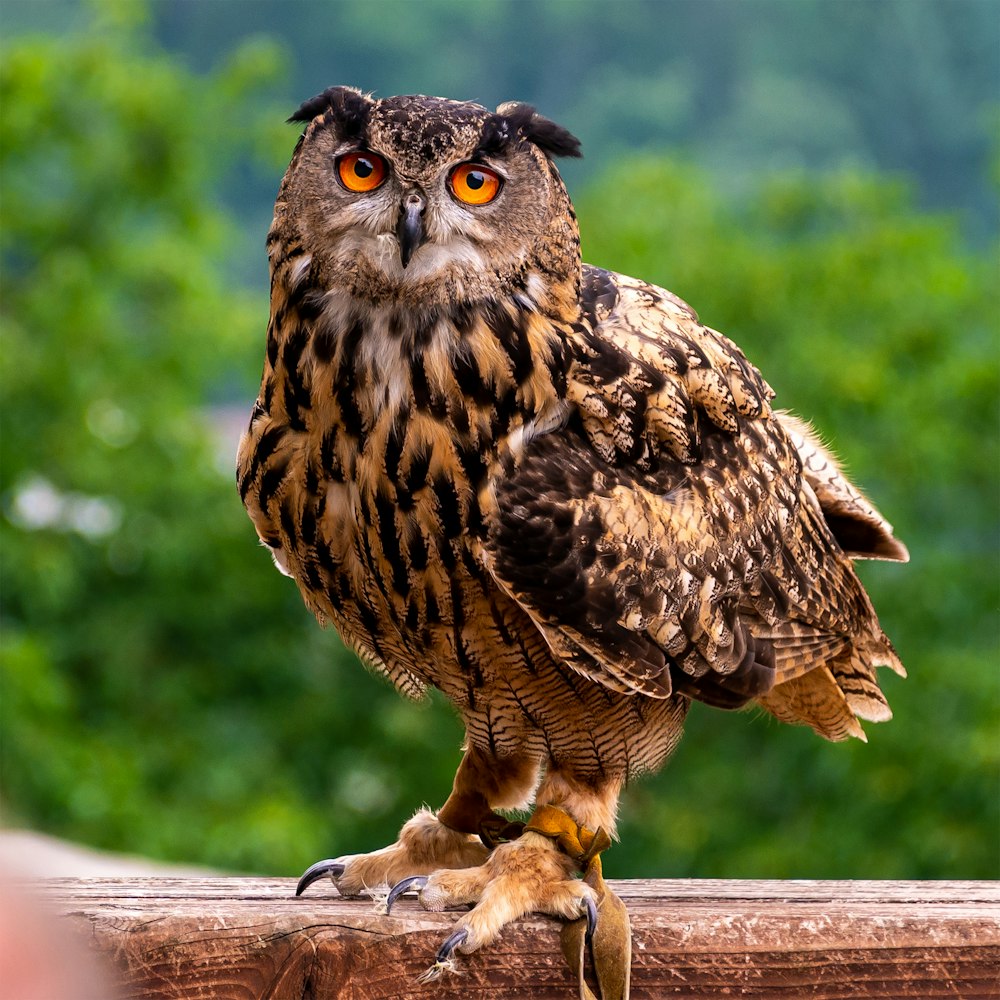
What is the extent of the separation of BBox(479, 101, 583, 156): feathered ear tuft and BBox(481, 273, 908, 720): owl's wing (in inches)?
9.1

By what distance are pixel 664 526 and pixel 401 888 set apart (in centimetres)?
65

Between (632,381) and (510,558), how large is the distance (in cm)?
33

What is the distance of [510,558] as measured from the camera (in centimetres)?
207

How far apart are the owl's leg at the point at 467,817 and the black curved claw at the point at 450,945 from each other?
0.51m

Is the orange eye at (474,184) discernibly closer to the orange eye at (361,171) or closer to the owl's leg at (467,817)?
the orange eye at (361,171)

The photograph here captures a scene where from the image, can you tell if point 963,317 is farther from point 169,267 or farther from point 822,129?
point 822,129

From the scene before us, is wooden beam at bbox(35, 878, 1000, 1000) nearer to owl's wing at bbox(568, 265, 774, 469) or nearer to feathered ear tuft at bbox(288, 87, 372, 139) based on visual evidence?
owl's wing at bbox(568, 265, 774, 469)

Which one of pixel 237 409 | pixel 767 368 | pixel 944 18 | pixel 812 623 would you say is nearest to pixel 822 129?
pixel 944 18

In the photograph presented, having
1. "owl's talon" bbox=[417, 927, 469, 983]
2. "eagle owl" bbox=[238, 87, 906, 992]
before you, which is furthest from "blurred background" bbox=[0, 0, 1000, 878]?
Answer: "owl's talon" bbox=[417, 927, 469, 983]

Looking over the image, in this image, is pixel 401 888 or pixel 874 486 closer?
pixel 401 888

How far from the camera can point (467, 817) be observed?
2.59 meters

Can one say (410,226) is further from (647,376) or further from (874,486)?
(874,486)

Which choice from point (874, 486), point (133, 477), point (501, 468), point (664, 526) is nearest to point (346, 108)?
point (501, 468)

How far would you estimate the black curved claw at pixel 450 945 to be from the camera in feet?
6.28
